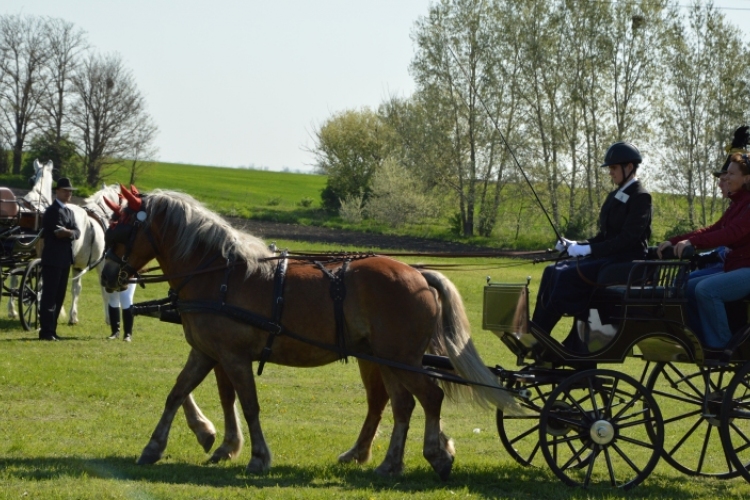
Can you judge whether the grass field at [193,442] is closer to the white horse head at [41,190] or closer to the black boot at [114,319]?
the black boot at [114,319]

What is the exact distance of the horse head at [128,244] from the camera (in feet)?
27.9

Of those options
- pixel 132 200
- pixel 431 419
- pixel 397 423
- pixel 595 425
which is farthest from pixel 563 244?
pixel 132 200

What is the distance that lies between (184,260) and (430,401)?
8.04ft

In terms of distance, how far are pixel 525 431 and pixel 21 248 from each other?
31.9ft

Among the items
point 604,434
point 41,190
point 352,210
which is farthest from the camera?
point 352,210

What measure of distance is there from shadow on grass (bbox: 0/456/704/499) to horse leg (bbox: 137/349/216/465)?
133 mm

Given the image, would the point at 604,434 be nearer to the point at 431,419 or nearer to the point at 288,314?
the point at 431,419

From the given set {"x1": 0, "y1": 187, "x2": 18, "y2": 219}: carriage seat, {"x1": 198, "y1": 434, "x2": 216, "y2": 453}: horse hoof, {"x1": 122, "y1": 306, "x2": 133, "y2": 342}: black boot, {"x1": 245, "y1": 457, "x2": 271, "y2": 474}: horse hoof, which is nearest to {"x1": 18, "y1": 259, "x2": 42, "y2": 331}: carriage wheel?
{"x1": 0, "y1": 187, "x2": 18, "y2": 219}: carriage seat

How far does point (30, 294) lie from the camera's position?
55.6ft

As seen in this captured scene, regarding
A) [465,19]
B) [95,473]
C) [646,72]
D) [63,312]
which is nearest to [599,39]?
[646,72]

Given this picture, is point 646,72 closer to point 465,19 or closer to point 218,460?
point 465,19

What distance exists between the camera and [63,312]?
18891mm

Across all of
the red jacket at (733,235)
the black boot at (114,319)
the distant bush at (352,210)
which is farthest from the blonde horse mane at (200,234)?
the distant bush at (352,210)

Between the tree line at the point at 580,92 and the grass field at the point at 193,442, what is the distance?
2487 centimetres
